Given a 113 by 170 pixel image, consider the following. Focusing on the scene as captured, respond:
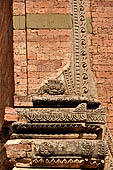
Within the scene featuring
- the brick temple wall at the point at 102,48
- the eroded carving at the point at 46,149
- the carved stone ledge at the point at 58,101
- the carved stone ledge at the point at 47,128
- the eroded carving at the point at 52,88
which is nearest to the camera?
the eroded carving at the point at 46,149

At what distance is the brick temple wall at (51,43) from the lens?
7.60 metres

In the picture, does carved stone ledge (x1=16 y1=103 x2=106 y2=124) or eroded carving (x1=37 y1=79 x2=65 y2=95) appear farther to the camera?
eroded carving (x1=37 y1=79 x2=65 y2=95)

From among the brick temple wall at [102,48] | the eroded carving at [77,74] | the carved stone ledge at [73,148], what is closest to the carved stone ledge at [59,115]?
the eroded carving at [77,74]

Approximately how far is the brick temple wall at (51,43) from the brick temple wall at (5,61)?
29 cm

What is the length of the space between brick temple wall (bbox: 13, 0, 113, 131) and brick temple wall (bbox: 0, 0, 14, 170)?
292mm

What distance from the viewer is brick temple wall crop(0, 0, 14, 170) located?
26.0 feet

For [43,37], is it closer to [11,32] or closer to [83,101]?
[11,32]

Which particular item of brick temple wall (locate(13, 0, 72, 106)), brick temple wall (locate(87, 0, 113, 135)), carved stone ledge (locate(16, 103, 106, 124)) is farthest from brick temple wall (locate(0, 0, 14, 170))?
brick temple wall (locate(87, 0, 113, 135))

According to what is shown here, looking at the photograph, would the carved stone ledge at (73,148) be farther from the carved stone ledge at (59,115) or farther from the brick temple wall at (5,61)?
the brick temple wall at (5,61)

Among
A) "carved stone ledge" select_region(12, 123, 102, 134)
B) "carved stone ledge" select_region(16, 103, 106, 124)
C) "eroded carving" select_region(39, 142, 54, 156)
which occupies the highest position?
"carved stone ledge" select_region(16, 103, 106, 124)

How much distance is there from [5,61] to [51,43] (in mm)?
1213

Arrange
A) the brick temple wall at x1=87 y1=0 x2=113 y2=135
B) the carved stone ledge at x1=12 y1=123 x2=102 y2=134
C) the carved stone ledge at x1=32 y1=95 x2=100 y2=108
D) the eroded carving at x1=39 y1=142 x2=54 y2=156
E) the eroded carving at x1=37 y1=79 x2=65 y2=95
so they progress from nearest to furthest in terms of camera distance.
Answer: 1. the eroded carving at x1=39 y1=142 x2=54 y2=156
2. the carved stone ledge at x1=12 y1=123 x2=102 y2=134
3. the carved stone ledge at x1=32 y1=95 x2=100 y2=108
4. the eroded carving at x1=37 y1=79 x2=65 y2=95
5. the brick temple wall at x1=87 y1=0 x2=113 y2=135

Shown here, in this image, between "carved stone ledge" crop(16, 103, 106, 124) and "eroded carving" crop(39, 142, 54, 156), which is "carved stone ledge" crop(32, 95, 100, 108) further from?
"eroded carving" crop(39, 142, 54, 156)

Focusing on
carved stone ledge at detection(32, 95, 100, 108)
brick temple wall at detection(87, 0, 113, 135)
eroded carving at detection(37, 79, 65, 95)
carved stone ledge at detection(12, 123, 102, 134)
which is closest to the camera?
carved stone ledge at detection(12, 123, 102, 134)
